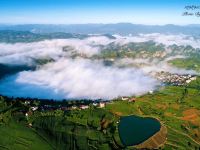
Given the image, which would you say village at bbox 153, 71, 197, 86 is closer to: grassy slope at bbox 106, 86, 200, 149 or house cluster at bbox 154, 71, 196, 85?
house cluster at bbox 154, 71, 196, 85

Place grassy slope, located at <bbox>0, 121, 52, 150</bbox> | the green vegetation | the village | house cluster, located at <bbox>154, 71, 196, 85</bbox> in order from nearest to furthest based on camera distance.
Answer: grassy slope, located at <bbox>0, 121, 52, 150</bbox>, the green vegetation, the village, house cluster, located at <bbox>154, 71, 196, 85</bbox>

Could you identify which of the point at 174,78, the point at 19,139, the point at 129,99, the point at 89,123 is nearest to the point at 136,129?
the point at 89,123

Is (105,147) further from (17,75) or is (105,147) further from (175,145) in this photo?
(17,75)

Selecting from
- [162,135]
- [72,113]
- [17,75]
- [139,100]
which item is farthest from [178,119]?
[17,75]

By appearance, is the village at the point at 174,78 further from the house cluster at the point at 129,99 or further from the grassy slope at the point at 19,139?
the grassy slope at the point at 19,139

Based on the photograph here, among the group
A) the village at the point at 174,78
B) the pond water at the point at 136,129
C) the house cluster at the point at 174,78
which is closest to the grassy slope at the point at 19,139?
the pond water at the point at 136,129

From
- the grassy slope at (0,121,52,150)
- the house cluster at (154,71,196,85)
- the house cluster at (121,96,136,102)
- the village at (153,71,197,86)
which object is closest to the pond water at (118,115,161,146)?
the house cluster at (121,96,136,102)

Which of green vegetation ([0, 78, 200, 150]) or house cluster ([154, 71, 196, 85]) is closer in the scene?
green vegetation ([0, 78, 200, 150])
